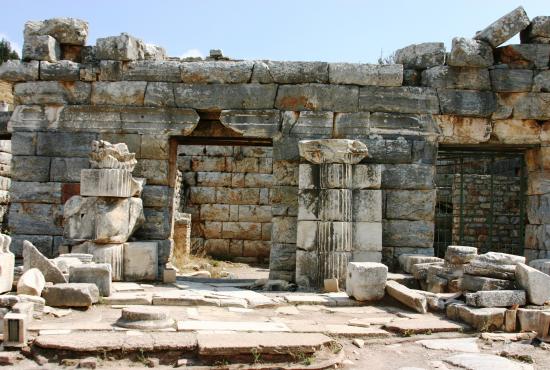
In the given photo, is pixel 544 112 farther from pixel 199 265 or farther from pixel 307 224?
pixel 199 265

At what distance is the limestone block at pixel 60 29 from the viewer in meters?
9.98

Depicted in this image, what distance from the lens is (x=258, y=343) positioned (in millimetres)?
5227

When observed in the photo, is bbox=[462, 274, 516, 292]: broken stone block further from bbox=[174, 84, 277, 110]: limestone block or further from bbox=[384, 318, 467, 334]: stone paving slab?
bbox=[174, 84, 277, 110]: limestone block

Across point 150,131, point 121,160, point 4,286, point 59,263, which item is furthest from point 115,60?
point 4,286

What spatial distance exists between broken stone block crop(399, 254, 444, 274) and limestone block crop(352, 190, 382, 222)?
28.4 inches

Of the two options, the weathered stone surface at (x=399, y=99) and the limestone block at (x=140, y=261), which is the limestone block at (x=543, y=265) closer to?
the weathered stone surface at (x=399, y=99)

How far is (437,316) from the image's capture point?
7125 mm

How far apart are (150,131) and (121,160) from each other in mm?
1107

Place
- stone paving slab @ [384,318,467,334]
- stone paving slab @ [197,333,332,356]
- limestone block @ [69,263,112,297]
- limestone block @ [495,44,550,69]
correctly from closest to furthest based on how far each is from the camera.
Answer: stone paving slab @ [197,333,332,356], stone paving slab @ [384,318,467,334], limestone block @ [69,263,112,297], limestone block @ [495,44,550,69]

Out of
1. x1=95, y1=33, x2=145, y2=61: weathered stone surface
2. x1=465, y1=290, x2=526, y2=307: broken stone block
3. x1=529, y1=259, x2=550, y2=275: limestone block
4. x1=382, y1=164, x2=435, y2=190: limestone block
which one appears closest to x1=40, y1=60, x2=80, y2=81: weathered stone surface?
x1=95, y1=33, x2=145, y2=61: weathered stone surface

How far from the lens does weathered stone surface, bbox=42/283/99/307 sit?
6.61 meters

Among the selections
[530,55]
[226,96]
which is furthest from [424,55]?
[226,96]

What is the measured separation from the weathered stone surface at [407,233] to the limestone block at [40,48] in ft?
19.8

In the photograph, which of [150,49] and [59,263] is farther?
[150,49]
